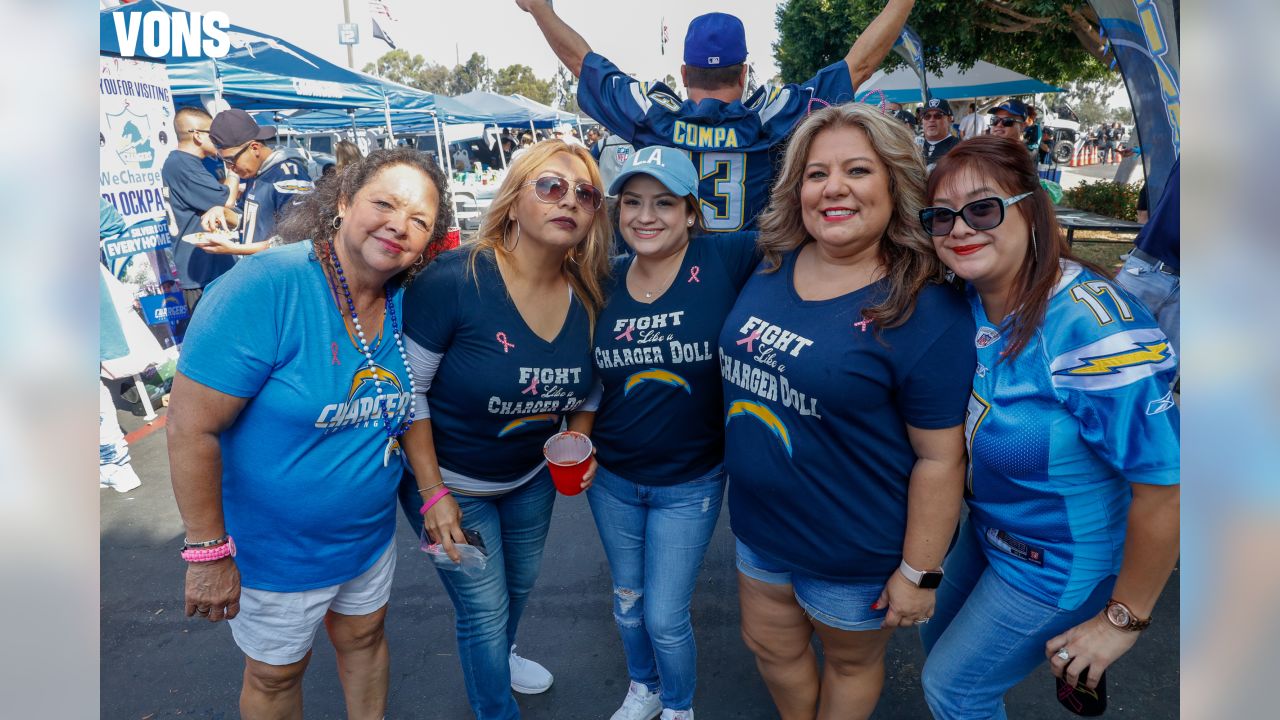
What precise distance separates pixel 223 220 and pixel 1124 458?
6744 millimetres

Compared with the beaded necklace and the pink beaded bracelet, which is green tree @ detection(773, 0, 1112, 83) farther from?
the pink beaded bracelet

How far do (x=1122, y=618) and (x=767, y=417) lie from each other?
1.02 metres

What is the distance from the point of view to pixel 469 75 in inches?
3462

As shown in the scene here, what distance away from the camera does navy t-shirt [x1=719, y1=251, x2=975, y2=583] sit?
75.7 inches

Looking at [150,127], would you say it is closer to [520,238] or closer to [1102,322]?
[520,238]

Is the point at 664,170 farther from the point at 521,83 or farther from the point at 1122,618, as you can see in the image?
the point at 521,83

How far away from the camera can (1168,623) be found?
3.37 metres

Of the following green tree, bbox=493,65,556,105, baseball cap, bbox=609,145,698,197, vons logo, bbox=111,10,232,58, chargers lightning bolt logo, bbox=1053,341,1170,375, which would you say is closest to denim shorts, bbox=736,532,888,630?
chargers lightning bolt logo, bbox=1053,341,1170,375

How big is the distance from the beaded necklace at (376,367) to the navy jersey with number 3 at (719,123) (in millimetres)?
1498

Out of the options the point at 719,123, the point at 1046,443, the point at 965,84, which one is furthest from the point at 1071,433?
the point at 965,84

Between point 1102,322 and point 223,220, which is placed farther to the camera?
point 223,220

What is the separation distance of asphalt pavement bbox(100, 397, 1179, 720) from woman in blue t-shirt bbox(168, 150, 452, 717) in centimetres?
98

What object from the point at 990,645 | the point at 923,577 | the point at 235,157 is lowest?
the point at 990,645
